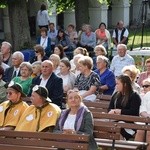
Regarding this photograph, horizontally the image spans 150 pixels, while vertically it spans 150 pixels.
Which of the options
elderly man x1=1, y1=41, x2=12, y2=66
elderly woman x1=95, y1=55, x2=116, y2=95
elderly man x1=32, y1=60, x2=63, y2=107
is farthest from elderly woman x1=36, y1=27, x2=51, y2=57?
elderly man x1=32, y1=60, x2=63, y2=107

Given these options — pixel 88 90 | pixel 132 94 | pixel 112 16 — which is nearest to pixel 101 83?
pixel 88 90

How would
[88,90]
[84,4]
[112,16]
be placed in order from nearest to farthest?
[88,90]
[84,4]
[112,16]

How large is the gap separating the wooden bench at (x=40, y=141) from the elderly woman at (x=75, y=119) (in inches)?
13.5

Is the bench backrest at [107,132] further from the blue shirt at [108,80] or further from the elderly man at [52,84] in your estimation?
the blue shirt at [108,80]

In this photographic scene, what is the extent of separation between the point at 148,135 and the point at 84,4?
1719 centimetres

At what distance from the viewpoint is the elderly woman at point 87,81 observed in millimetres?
11258

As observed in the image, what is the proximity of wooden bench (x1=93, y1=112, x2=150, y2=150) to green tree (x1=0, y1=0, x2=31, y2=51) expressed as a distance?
12118mm

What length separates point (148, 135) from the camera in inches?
360

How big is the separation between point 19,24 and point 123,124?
1263 centimetres

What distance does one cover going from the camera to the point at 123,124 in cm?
904

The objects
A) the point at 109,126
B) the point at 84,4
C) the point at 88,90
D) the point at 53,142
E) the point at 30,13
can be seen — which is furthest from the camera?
the point at 30,13

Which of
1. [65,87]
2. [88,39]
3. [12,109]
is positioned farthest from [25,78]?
[88,39]

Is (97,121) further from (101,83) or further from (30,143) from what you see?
(101,83)

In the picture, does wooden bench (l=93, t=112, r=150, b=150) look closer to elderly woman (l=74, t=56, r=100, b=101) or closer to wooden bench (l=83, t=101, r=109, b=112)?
wooden bench (l=83, t=101, r=109, b=112)
